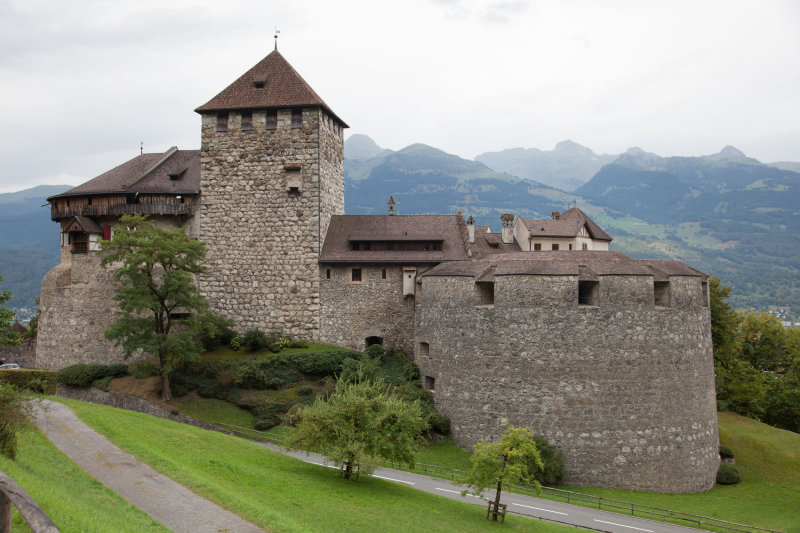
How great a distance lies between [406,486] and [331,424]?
5584 mm

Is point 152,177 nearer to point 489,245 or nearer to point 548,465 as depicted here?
point 489,245

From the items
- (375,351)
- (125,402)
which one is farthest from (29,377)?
(375,351)

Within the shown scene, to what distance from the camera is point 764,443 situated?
4106 centimetres

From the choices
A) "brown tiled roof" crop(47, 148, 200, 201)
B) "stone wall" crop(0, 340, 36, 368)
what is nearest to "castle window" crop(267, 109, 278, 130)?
"brown tiled roof" crop(47, 148, 200, 201)

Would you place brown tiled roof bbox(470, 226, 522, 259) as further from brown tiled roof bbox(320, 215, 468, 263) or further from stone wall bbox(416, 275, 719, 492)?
stone wall bbox(416, 275, 719, 492)

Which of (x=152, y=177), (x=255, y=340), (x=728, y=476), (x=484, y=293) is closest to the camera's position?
(x=484, y=293)

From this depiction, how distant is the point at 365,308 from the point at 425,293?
5538 millimetres

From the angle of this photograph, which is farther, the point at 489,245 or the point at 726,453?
the point at 489,245

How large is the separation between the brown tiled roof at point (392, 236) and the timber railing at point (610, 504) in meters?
13.7

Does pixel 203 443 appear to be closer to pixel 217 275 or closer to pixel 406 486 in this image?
pixel 406 486

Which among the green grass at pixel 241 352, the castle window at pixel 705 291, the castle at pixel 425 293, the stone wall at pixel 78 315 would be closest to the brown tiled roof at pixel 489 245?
the castle at pixel 425 293

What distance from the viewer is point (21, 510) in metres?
8.21

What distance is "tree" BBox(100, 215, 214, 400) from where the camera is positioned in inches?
1400

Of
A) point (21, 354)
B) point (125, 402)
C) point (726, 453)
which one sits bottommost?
point (726, 453)
